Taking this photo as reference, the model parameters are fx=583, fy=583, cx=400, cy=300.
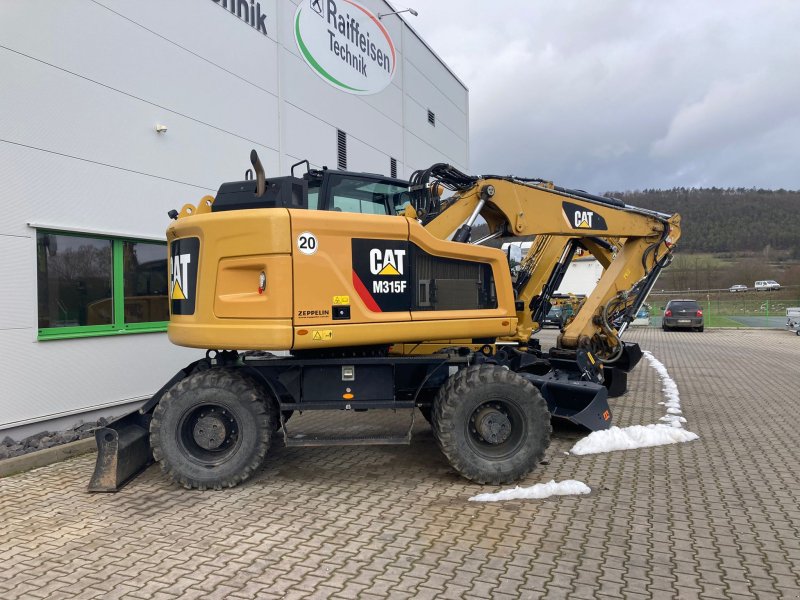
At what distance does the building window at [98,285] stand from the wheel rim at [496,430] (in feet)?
15.8

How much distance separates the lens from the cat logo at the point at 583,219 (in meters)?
7.03

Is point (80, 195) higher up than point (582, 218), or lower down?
higher up

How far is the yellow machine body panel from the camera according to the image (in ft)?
16.3

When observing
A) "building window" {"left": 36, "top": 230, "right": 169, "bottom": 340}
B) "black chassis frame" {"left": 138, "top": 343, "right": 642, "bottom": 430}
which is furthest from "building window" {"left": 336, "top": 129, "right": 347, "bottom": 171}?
"black chassis frame" {"left": 138, "top": 343, "right": 642, "bottom": 430}

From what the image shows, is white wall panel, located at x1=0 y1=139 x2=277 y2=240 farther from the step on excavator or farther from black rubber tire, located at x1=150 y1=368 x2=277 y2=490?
black rubber tire, located at x1=150 y1=368 x2=277 y2=490

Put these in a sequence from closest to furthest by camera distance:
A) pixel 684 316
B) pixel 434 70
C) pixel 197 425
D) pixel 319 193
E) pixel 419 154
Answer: pixel 197 425
pixel 319 193
pixel 419 154
pixel 434 70
pixel 684 316

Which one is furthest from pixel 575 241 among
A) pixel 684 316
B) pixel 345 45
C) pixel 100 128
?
pixel 684 316

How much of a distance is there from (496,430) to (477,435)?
19 centimetres

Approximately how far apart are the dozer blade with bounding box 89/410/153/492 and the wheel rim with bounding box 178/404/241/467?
1.79 ft

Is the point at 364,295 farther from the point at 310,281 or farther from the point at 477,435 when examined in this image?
the point at 477,435

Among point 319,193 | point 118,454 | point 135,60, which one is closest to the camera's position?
point 118,454

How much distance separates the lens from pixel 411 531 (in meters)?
4.27

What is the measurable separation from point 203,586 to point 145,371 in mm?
5040

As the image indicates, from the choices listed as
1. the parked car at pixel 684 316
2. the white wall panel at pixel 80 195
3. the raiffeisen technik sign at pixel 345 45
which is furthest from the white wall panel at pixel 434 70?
the parked car at pixel 684 316
